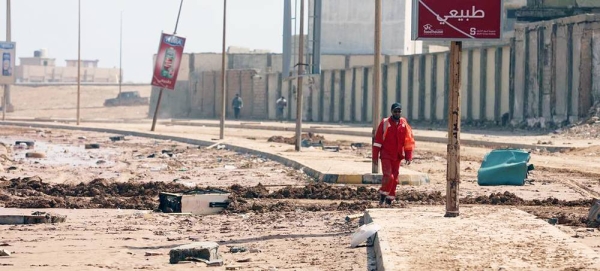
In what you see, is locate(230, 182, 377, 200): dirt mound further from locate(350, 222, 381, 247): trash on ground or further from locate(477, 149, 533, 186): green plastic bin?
locate(350, 222, 381, 247): trash on ground

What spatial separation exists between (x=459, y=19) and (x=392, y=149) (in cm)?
349

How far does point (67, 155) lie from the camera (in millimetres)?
32375

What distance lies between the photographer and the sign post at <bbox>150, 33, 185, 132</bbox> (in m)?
44.1

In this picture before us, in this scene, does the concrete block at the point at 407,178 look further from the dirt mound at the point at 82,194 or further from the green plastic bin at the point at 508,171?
the dirt mound at the point at 82,194

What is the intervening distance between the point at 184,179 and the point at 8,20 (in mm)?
46595

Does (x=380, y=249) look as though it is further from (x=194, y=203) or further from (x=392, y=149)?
(x=392, y=149)

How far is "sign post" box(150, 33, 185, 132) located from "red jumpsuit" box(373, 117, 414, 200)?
28109 mm

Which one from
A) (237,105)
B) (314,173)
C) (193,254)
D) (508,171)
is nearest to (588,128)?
(314,173)

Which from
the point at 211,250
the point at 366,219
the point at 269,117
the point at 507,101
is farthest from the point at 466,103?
the point at 211,250

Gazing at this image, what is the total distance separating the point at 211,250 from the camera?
10.9m

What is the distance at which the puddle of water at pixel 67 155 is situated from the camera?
2897 cm

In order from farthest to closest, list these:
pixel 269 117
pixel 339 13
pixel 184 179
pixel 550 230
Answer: pixel 339 13 < pixel 269 117 < pixel 184 179 < pixel 550 230

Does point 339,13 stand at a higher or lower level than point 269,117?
higher

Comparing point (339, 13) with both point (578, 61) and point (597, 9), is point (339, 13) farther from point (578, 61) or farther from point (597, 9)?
point (578, 61)
